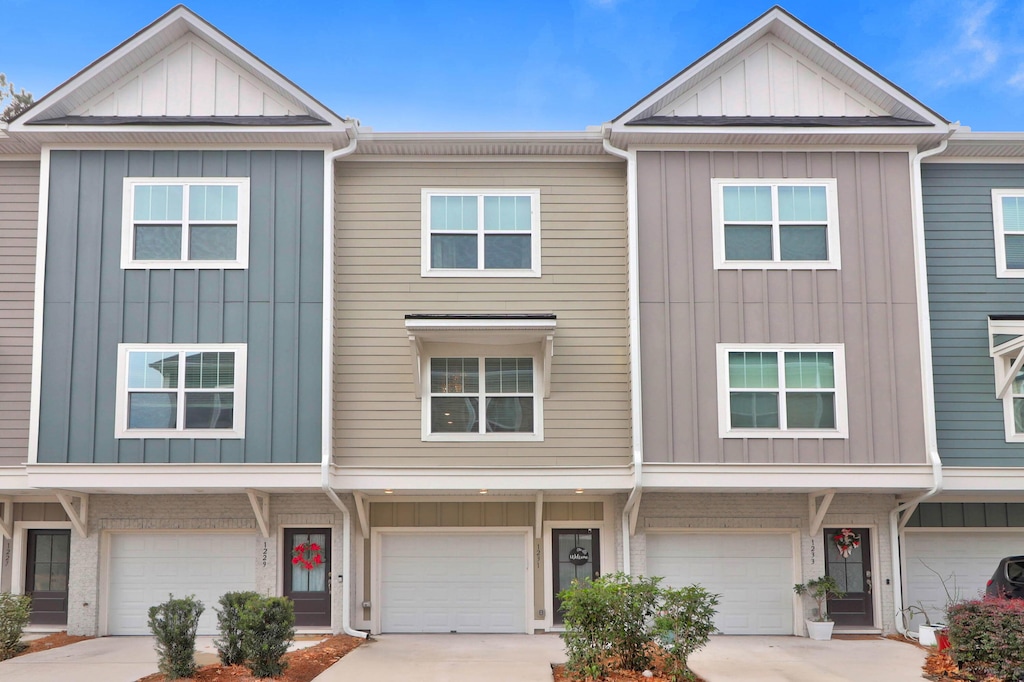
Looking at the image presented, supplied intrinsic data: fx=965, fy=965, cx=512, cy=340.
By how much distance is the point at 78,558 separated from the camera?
15.7 metres

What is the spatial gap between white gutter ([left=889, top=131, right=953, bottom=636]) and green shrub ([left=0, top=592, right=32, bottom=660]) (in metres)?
13.5

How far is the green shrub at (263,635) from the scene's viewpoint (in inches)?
444

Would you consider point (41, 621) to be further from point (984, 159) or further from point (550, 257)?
point (984, 159)

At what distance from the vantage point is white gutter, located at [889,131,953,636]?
47.4ft

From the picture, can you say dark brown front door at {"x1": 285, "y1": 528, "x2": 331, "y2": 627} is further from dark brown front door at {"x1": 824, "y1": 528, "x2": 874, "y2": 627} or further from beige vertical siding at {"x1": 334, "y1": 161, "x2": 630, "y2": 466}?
dark brown front door at {"x1": 824, "y1": 528, "x2": 874, "y2": 627}

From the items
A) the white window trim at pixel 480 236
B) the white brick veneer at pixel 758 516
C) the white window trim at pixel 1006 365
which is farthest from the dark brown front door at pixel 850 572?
the white window trim at pixel 480 236

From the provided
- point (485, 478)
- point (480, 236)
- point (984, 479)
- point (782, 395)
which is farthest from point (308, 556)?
point (984, 479)

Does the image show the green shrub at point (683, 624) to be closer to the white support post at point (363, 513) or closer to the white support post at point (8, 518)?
the white support post at point (363, 513)

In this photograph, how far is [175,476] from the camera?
47.1ft

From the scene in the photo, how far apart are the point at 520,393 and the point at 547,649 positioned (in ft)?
12.6

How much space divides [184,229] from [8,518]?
5956mm

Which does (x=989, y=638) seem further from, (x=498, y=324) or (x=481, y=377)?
(x=481, y=377)

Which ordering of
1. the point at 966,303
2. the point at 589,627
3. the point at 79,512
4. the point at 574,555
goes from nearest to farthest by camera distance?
the point at 589,627
the point at 966,303
the point at 79,512
the point at 574,555

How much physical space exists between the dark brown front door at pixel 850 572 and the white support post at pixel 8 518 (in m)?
13.6
